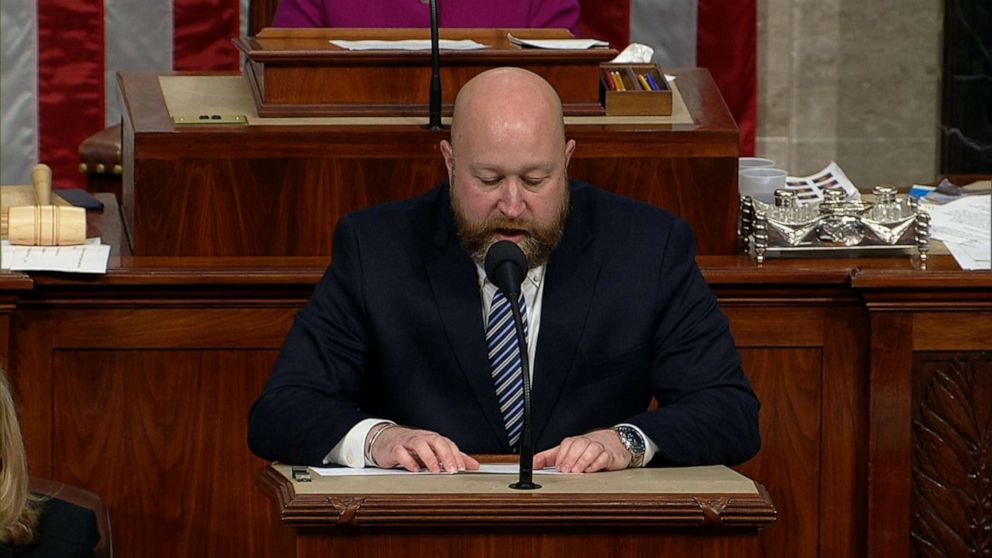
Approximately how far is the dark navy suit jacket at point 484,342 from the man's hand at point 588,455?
310 millimetres

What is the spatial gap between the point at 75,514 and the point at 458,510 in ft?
2.51

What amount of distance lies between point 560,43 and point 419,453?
179 centimetres

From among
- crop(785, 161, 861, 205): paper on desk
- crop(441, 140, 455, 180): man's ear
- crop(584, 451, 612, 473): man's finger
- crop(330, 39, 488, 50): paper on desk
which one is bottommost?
crop(584, 451, 612, 473): man's finger

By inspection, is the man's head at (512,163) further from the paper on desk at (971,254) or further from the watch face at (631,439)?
the paper on desk at (971,254)

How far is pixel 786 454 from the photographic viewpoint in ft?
14.4

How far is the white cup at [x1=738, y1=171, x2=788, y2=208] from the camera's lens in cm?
489

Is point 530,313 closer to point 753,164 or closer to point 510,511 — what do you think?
point 510,511

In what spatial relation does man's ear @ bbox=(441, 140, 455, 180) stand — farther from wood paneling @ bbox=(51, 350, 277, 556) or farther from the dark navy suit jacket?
Result: wood paneling @ bbox=(51, 350, 277, 556)

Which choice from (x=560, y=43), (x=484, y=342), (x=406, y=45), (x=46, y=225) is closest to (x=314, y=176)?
(x=406, y=45)

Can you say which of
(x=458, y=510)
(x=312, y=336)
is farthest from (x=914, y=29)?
(x=458, y=510)

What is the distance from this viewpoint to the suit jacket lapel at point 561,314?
3781 mm

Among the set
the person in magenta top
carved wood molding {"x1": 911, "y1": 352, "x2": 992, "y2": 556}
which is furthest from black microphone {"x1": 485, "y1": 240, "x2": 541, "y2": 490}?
the person in magenta top

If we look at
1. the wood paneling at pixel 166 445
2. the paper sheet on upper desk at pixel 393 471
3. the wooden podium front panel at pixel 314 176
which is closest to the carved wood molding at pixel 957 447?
the wooden podium front panel at pixel 314 176

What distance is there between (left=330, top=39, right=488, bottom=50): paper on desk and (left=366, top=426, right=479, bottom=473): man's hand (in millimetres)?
1540
